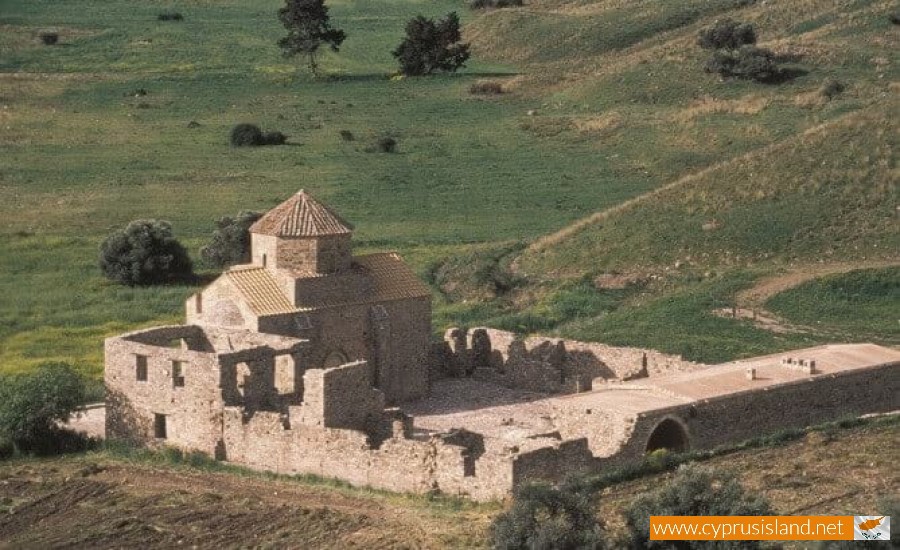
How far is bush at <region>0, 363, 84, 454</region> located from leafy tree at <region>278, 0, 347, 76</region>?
5661 cm

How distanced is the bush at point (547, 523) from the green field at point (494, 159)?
19700 millimetres

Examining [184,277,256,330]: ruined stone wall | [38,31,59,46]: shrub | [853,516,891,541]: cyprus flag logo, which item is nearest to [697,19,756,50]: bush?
[38,31,59,46]: shrub

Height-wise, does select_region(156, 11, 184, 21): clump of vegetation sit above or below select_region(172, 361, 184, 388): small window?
above

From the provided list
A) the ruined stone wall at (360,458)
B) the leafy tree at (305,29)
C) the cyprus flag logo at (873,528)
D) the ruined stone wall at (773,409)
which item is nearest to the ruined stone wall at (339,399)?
the ruined stone wall at (360,458)

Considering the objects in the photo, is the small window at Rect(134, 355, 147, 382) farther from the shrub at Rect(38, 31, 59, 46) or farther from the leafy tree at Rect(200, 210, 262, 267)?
the shrub at Rect(38, 31, 59, 46)

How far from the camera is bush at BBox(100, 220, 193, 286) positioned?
2319 inches

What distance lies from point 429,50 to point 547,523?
69.9 m

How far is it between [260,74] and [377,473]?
60937mm

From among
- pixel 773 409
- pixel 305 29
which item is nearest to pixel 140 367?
pixel 773 409

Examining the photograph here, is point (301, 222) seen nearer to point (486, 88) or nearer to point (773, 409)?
point (773, 409)

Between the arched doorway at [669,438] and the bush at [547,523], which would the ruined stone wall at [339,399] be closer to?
the arched doorway at [669,438]

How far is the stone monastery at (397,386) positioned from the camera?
124 feet

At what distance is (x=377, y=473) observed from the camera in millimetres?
37188

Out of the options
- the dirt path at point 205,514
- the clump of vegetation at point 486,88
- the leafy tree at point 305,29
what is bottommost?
the dirt path at point 205,514
